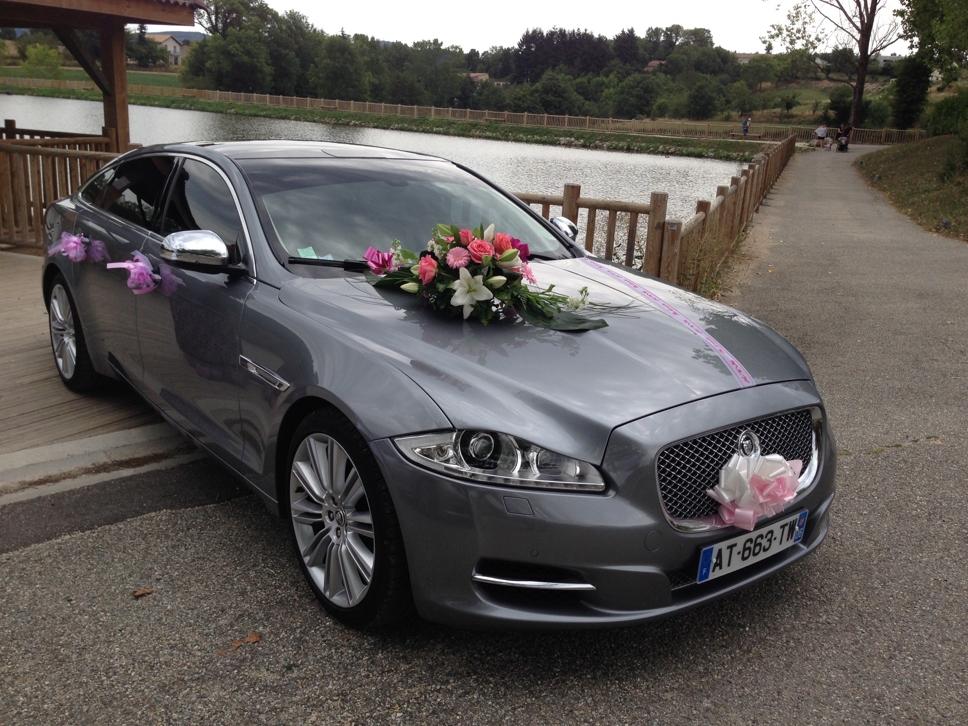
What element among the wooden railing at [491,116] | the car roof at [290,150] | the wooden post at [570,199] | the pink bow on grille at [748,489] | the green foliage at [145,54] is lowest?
the pink bow on grille at [748,489]

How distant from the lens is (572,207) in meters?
7.76

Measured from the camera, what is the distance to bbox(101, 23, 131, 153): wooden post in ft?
43.6

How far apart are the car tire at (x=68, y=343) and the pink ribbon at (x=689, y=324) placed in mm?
2915

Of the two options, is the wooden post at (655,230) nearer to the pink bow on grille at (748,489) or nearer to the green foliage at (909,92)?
the pink bow on grille at (748,489)

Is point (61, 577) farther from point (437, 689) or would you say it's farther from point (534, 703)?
point (534, 703)

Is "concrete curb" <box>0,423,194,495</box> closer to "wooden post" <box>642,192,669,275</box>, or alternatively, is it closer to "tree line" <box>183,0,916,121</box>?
"wooden post" <box>642,192,669,275</box>

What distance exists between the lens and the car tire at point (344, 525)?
2846 millimetres

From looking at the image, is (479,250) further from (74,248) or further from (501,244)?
(74,248)

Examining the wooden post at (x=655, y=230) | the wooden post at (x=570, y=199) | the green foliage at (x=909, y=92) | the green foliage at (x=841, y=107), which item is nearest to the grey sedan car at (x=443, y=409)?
the wooden post at (x=570, y=199)

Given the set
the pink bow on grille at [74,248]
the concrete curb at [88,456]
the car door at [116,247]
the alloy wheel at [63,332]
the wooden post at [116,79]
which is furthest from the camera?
the wooden post at [116,79]

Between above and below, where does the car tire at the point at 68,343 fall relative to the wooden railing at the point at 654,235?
below

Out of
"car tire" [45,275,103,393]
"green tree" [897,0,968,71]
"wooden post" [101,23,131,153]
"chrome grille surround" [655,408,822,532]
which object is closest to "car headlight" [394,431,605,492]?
"chrome grille surround" [655,408,822,532]

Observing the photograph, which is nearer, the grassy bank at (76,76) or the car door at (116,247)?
the car door at (116,247)

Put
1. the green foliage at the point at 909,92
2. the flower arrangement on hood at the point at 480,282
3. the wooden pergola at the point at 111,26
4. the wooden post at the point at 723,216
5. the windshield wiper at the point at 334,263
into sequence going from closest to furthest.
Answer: the flower arrangement on hood at the point at 480,282, the windshield wiper at the point at 334,263, the wooden post at the point at 723,216, the wooden pergola at the point at 111,26, the green foliage at the point at 909,92
